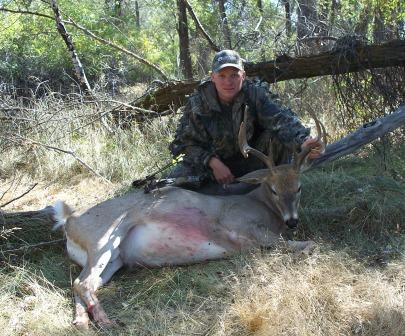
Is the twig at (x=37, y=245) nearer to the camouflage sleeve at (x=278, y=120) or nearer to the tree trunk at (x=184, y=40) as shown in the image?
the camouflage sleeve at (x=278, y=120)

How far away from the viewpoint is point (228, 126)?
514 centimetres

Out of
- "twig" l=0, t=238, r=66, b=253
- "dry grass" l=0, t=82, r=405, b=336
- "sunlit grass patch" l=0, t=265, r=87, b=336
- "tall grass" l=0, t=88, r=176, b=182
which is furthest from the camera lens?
"tall grass" l=0, t=88, r=176, b=182

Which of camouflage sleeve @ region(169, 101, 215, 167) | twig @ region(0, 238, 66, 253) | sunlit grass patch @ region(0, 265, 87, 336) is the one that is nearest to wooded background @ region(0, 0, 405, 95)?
camouflage sleeve @ region(169, 101, 215, 167)

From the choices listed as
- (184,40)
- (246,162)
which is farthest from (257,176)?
(184,40)

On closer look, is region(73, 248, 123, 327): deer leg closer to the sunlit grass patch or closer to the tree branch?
the sunlit grass patch

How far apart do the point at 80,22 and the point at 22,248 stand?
7849 mm

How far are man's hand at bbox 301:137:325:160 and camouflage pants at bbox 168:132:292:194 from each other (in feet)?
1.61

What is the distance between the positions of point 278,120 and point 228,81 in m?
0.59

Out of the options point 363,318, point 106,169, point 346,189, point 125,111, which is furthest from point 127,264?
point 125,111

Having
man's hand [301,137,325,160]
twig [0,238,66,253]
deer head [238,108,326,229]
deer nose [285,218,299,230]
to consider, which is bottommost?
twig [0,238,66,253]

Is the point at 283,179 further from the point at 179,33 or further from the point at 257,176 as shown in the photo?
the point at 179,33

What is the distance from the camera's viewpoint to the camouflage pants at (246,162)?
5.05 m

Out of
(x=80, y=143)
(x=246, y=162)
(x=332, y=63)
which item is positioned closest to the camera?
(x=246, y=162)

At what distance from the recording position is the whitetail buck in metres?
4.11
